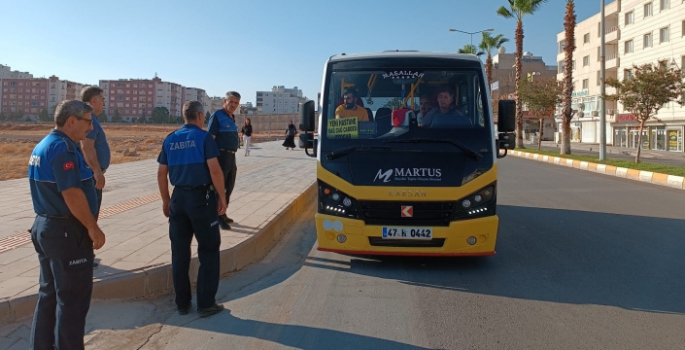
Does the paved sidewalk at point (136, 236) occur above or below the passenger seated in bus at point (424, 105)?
below

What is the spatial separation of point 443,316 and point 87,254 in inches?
110

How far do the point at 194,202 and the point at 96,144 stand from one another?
5.12ft

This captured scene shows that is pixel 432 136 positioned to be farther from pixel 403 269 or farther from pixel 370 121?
pixel 403 269

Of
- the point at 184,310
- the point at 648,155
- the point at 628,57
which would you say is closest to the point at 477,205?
the point at 184,310

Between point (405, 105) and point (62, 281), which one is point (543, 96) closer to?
point (405, 105)

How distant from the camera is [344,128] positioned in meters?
6.39

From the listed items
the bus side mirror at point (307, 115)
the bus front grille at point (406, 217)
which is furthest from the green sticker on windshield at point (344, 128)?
the bus front grille at point (406, 217)

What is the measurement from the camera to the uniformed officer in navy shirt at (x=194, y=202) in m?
4.50

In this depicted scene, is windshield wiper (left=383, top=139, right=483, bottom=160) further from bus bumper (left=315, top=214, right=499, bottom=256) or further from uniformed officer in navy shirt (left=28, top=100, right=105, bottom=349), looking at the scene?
uniformed officer in navy shirt (left=28, top=100, right=105, bottom=349)

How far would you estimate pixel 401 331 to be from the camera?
422 cm

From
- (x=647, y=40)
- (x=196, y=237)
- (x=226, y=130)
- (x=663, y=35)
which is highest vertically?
(x=647, y=40)

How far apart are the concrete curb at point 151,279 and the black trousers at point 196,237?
64 centimetres

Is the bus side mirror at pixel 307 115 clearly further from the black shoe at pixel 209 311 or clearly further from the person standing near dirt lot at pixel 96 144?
the black shoe at pixel 209 311

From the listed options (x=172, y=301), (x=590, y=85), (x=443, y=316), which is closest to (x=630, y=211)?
(x=443, y=316)
